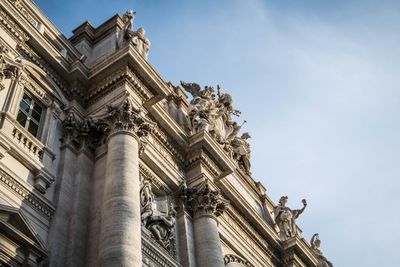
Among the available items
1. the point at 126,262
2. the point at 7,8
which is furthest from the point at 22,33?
the point at 126,262

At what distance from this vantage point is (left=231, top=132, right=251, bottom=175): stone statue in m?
29.0

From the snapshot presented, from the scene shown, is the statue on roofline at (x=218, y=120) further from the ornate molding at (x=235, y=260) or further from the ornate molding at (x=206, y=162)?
the ornate molding at (x=235, y=260)

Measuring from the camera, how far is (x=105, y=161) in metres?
17.4

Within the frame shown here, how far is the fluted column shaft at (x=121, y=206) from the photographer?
13.6m

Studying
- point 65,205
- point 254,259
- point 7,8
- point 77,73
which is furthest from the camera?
point 254,259

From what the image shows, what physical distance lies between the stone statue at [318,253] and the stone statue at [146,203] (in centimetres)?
1431

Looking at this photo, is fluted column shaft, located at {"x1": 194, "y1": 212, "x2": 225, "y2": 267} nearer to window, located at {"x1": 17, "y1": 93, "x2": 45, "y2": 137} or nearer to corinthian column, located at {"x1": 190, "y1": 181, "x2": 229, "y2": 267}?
corinthian column, located at {"x1": 190, "y1": 181, "x2": 229, "y2": 267}

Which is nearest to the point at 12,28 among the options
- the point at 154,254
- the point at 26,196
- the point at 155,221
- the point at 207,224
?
the point at 26,196

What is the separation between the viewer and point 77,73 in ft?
62.6

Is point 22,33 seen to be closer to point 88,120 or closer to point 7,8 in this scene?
point 7,8

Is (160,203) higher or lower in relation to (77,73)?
lower

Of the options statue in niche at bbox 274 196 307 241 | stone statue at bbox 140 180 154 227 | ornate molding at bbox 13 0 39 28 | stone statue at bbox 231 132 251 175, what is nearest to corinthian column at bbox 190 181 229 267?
stone statue at bbox 140 180 154 227

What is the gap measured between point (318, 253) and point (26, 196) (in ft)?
66.6

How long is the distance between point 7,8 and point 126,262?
8.53m
